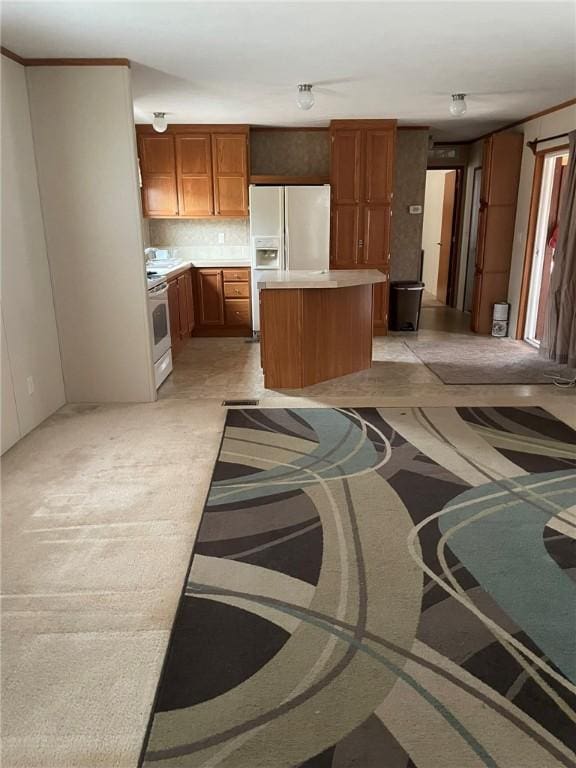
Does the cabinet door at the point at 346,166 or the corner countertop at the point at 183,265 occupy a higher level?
the cabinet door at the point at 346,166

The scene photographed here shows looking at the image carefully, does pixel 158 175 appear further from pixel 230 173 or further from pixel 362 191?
pixel 362 191

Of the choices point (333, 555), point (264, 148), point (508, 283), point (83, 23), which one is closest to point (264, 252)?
point (264, 148)

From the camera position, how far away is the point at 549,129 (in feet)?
18.8

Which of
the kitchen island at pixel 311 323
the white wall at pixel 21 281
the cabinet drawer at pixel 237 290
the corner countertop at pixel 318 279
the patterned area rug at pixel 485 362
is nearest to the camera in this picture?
the white wall at pixel 21 281

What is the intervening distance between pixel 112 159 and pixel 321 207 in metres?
2.98

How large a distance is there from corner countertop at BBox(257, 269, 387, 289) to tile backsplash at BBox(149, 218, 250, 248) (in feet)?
7.31

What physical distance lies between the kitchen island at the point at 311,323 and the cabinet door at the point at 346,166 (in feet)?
5.86

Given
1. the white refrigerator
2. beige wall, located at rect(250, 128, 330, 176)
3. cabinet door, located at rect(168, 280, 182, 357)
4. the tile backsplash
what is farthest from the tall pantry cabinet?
cabinet door, located at rect(168, 280, 182, 357)

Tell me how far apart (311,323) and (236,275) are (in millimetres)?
2246

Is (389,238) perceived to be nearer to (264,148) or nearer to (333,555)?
(264,148)

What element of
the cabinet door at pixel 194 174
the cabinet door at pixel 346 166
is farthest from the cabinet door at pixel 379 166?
the cabinet door at pixel 194 174

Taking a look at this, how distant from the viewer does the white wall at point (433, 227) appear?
10336mm

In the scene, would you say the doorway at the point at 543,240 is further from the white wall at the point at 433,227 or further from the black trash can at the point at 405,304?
the white wall at the point at 433,227

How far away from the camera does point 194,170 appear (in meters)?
6.56
